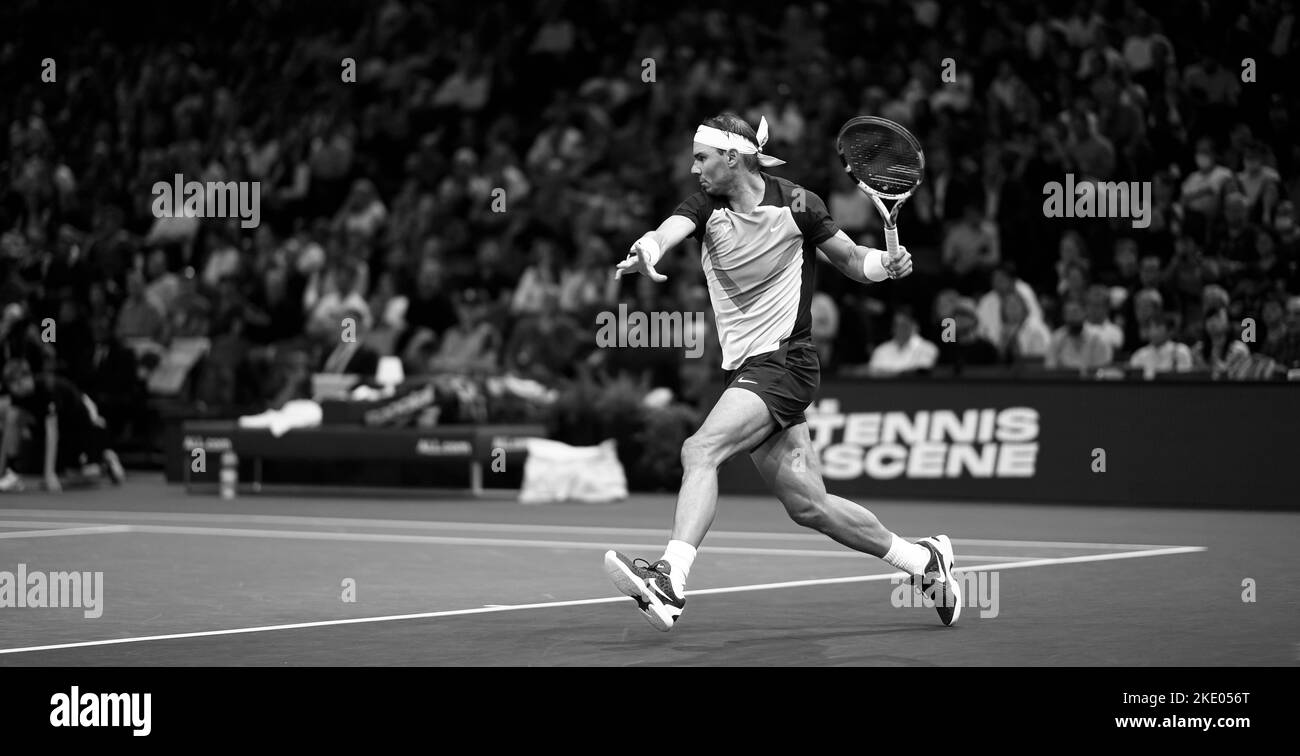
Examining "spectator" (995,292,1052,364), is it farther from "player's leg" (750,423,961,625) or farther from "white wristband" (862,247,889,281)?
"white wristband" (862,247,889,281)

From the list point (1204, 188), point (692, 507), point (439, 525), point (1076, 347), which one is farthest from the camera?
point (1204, 188)

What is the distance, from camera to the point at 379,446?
18500mm

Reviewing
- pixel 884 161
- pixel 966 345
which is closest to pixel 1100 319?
pixel 966 345

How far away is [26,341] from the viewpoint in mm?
19125

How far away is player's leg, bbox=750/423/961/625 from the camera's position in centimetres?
857

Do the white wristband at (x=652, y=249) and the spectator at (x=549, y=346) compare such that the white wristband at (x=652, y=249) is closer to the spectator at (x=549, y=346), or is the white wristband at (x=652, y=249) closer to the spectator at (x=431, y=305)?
the spectator at (x=549, y=346)

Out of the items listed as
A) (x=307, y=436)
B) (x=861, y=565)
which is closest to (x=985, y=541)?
(x=861, y=565)

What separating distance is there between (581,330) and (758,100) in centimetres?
429

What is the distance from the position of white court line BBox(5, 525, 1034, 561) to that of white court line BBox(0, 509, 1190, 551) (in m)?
0.71

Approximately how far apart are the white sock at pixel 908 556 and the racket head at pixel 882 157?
5.39ft

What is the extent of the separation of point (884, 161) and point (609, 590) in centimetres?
313

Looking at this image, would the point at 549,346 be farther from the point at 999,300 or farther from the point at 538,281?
the point at 999,300
